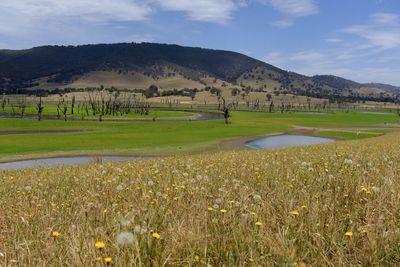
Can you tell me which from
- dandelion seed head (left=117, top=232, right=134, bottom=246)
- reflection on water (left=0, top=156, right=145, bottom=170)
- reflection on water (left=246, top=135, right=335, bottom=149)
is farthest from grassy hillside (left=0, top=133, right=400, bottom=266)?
reflection on water (left=246, top=135, right=335, bottom=149)

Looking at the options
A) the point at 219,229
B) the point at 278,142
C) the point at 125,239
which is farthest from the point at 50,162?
the point at 125,239

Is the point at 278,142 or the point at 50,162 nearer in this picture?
the point at 50,162

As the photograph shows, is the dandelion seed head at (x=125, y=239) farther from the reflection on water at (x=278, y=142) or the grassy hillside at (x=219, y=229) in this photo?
the reflection on water at (x=278, y=142)

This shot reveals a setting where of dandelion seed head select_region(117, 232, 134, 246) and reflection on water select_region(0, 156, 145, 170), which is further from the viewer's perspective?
reflection on water select_region(0, 156, 145, 170)

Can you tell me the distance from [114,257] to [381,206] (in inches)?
131

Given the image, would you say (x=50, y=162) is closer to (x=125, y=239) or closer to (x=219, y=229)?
(x=219, y=229)

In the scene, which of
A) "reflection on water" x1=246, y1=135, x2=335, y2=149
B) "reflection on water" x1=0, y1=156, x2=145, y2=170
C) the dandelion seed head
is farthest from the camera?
"reflection on water" x1=246, y1=135, x2=335, y2=149

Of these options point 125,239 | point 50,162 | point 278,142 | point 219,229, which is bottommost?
point 50,162

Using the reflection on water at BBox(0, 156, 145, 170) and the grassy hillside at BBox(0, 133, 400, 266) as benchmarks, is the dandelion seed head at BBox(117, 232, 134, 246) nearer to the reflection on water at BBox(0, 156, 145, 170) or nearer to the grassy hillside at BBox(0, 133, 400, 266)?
the grassy hillside at BBox(0, 133, 400, 266)

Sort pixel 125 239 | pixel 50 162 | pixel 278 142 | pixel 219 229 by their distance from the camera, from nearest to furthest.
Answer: pixel 125 239, pixel 219 229, pixel 50 162, pixel 278 142

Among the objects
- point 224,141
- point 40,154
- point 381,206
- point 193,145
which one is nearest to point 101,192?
point 381,206

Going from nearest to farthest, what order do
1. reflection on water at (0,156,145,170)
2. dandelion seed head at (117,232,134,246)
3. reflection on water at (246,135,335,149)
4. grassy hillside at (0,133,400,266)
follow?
dandelion seed head at (117,232,134,246), grassy hillside at (0,133,400,266), reflection on water at (0,156,145,170), reflection on water at (246,135,335,149)

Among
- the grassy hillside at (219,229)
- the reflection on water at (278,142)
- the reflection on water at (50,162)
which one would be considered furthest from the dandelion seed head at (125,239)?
the reflection on water at (278,142)

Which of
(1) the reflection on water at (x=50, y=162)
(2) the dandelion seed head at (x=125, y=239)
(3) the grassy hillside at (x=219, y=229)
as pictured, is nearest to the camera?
(2) the dandelion seed head at (x=125, y=239)
